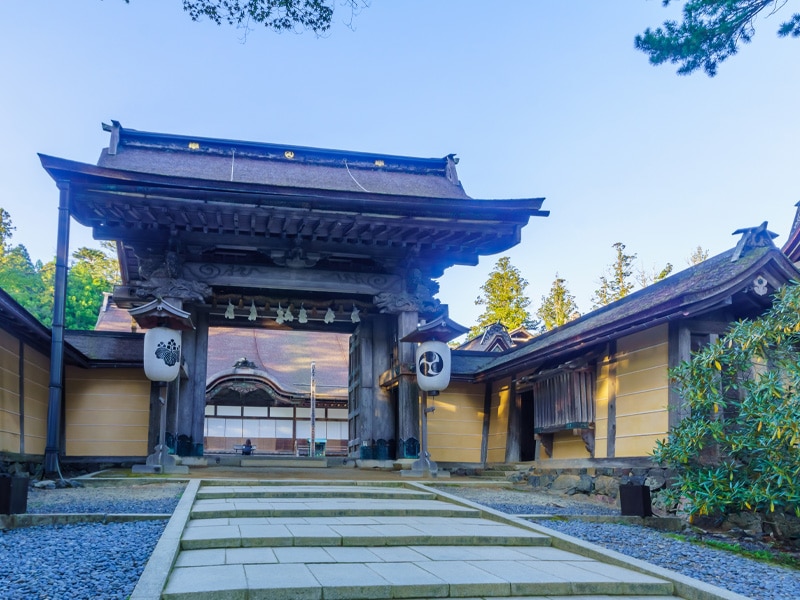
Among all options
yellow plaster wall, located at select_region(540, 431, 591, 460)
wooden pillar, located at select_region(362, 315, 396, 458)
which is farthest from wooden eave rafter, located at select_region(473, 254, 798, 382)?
wooden pillar, located at select_region(362, 315, 396, 458)

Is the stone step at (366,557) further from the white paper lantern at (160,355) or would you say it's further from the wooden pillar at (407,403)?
the wooden pillar at (407,403)

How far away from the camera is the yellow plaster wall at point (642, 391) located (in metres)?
8.28

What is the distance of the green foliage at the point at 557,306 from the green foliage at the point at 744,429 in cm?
2866

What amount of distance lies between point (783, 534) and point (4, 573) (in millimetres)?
6733

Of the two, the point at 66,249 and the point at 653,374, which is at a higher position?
the point at 66,249

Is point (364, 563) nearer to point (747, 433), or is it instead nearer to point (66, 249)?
point (747, 433)

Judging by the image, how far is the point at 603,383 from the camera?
9734 millimetres

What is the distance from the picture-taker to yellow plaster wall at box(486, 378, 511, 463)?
1283 centimetres

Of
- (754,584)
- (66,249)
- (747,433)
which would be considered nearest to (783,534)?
(747,433)

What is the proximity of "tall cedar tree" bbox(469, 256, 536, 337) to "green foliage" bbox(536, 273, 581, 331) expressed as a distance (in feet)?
3.27

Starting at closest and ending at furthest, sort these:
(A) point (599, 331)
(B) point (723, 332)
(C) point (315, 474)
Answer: (B) point (723, 332) → (A) point (599, 331) → (C) point (315, 474)

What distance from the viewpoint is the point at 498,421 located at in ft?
43.3

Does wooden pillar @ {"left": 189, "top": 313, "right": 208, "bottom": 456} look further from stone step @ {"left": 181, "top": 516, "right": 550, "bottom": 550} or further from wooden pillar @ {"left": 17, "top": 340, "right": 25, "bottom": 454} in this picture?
stone step @ {"left": 181, "top": 516, "right": 550, "bottom": 550}

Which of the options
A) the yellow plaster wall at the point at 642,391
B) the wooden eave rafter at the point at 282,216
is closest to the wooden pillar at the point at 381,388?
the wooden eave rafter at the point at 282,216
